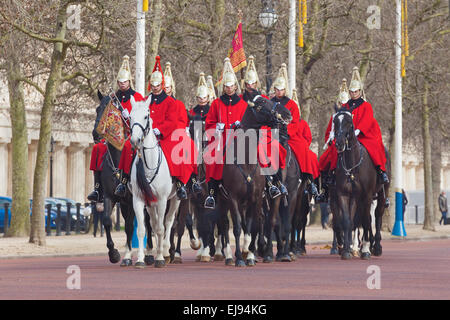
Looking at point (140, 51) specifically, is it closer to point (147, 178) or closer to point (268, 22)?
point (268, 22)

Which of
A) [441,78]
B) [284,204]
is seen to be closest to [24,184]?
[441,78]

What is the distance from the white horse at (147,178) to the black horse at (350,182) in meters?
3.60

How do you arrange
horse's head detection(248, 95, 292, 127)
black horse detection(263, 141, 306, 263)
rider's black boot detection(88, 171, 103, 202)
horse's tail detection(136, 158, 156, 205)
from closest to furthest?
horse's tail detection(136, 158, 156, 205)
horse's head detection(248, 95, 292, 127)
rider's black boot detection(88, 171, 103, 202)
black horse detection(263, 141, 306, 263)

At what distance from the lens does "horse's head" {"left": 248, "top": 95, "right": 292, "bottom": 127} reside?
18.4 metres

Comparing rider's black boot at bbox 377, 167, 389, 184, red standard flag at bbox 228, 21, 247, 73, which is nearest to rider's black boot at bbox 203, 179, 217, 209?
rider's black boot at bbox 377, 167, 389, 184

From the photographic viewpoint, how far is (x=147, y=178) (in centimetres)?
1822

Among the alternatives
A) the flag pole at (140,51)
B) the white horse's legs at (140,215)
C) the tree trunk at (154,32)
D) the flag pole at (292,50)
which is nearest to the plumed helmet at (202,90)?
the white horse's legs at (140,215)

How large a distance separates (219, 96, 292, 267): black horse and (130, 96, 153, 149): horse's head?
165cm

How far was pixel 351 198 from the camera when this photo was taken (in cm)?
2128

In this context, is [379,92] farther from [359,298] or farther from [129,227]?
[359,298]

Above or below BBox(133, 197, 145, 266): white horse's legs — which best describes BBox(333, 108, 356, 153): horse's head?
above

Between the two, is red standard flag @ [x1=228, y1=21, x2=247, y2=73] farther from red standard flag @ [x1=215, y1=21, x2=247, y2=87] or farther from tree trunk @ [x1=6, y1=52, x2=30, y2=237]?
tree trunk @ [x1=6, y1=52, x2=30, y2=237]
